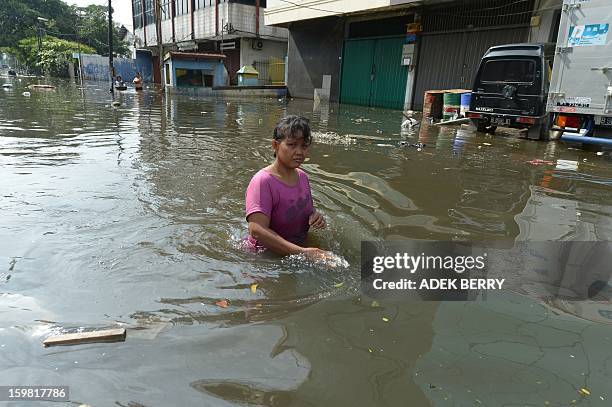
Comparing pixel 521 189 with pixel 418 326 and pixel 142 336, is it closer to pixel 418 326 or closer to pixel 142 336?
pixel 418 326

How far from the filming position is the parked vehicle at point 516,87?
34.1ft

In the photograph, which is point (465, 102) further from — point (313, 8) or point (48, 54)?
point (48, 54)

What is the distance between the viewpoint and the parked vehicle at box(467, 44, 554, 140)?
1038 centimetres

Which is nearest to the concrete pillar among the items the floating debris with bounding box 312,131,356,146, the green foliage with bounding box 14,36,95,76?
the floating debris with bounding box 312,131,356,146

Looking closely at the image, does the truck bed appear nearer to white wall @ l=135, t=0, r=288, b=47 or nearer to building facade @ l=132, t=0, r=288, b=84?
building facade @ l=132, t=0, r=288, b=84

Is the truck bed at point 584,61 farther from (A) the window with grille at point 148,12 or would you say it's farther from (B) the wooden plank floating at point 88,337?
(A) the window with grille at point 148,12

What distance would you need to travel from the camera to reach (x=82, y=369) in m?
2.06

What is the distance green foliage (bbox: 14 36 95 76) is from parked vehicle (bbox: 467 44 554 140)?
194ft

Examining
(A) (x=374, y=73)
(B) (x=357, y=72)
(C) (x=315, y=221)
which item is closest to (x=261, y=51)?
(B) (x=357, y=72)

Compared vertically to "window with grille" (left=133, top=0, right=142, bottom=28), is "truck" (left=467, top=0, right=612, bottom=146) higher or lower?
lower

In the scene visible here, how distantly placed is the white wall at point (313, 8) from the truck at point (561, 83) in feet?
25.5

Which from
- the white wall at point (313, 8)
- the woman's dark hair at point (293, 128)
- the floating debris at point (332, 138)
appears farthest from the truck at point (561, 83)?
the woman's dark hair at point (293, 128)

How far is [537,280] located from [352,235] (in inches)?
66.6

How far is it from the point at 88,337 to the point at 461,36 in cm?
1840
